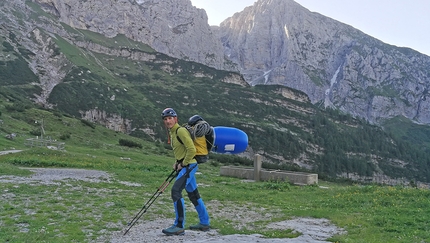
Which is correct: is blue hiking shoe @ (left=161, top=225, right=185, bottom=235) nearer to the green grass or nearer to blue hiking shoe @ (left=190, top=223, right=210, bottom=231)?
blue hiking shoe @ (left=190, top=223, right=210, bottom=231)

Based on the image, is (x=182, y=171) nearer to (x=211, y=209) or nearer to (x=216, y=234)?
(x=216, y=234)

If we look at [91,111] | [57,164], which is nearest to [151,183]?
[57,164]

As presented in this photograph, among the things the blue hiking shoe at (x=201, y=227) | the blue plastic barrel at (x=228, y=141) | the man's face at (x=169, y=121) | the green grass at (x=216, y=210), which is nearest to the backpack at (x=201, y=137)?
the blue plastic barrel at (x=228, y=141)

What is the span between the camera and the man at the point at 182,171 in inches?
437

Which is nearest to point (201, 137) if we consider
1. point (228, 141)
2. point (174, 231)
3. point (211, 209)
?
point (228, 141)

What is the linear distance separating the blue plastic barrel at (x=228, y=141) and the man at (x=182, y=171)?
1111 mm

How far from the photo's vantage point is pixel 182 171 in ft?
37.6

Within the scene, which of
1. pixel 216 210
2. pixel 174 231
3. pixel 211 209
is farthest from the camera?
pixel 211 209

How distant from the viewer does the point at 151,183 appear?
1031 inches

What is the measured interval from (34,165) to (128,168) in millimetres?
8893

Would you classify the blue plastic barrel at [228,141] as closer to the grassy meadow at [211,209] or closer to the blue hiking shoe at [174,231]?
the grassy meadow at [211,209]

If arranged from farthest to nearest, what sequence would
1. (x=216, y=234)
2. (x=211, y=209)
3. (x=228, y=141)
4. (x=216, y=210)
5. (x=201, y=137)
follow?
(x=211, y=209) < (x=216, y=210) < (x=228, y=141) < (x=201, y=137) < (x=216, y=234)

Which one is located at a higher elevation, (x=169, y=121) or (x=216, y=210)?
(x=169, y=121)

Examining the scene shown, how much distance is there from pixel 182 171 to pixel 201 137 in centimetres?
135
